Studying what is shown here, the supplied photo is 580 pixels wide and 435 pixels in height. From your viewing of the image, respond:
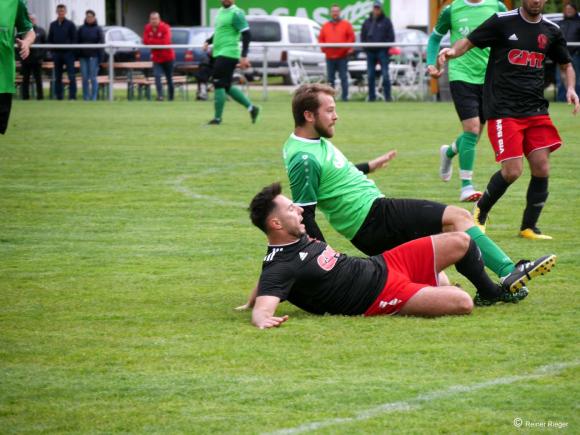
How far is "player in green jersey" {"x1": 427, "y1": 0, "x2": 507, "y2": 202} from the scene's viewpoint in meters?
11.9

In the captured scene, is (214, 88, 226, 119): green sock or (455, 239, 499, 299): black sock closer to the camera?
(455, 239, 499, 299): black sock

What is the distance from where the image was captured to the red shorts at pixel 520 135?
941cm

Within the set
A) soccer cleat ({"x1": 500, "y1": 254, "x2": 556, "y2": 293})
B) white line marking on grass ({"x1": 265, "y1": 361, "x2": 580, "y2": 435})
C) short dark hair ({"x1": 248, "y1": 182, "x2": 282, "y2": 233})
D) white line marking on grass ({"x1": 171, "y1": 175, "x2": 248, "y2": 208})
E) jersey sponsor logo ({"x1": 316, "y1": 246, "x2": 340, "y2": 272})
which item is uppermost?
short dark hair ({"x1": 248, "y1": 182, "x2": 282, "y2": 233})

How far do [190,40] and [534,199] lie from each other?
30824mm

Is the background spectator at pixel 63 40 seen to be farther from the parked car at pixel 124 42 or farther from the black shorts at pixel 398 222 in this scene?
the black shorts at pixel 398 222

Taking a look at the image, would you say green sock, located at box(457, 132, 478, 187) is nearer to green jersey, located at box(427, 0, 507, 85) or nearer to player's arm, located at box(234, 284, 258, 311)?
green jersey, located at box(427, 0, 507, 85)

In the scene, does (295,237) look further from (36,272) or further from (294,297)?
(36,272)

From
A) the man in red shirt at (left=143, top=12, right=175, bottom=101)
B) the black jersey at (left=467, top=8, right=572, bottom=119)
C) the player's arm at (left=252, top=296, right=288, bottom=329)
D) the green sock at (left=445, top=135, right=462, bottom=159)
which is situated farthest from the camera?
the man in red shirt at (left=143, top=12, right=175, bottom=101)

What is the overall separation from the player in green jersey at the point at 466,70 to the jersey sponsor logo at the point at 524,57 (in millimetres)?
2363

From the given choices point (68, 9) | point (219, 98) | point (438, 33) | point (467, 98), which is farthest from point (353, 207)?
point (68, 9)

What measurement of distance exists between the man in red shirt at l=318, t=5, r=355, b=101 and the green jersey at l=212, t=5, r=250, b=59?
7757 millimetres

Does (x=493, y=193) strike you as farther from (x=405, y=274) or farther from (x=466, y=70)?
(x=405, y=274)

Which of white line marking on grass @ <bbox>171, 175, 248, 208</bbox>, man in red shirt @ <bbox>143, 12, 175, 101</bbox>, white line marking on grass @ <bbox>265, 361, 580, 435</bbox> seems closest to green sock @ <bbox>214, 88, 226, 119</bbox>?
white line marking on grass @ <bbox>171, 175, 248, 208</bbox>

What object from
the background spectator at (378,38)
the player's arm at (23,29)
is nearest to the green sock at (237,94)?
the background spectator at (378,38)
